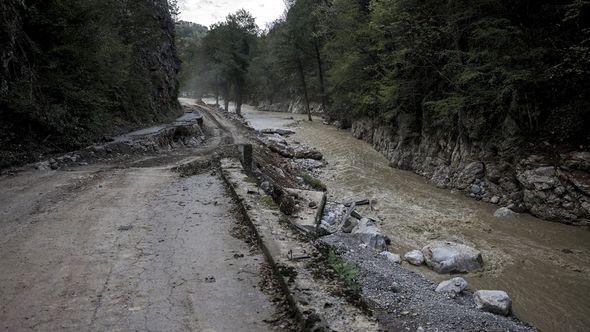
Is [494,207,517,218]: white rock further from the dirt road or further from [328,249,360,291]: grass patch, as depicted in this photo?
[328,249,360,291]: grass patch

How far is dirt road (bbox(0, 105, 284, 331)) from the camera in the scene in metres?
3.36

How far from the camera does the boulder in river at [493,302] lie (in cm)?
515

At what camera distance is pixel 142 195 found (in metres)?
7.62

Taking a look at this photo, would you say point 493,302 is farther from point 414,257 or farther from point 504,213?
point 504,213

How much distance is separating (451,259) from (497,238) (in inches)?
111

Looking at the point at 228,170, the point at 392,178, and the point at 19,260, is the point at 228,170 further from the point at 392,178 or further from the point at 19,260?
the point at 392,178

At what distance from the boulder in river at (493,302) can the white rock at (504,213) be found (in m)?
6.23

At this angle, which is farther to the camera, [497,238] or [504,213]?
[504,213]

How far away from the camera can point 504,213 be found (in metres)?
10.8

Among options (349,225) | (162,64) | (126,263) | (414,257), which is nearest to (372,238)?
(414,257)

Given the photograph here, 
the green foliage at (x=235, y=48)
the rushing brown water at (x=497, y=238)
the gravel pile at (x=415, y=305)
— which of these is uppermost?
the green foliage at (x=235, y=48)

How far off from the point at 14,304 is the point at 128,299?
103cm

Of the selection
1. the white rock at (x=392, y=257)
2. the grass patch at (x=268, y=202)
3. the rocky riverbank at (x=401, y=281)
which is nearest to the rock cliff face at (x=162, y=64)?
the rocky riverbank at (x=401, y=281)

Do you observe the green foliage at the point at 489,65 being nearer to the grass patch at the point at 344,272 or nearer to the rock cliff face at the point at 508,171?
the rock cliff face at the point at 508,171
